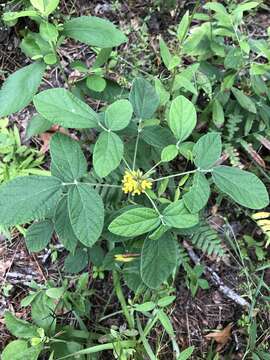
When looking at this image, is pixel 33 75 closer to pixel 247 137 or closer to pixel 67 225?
pixel 67 225

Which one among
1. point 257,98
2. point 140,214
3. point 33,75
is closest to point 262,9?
point 257,98

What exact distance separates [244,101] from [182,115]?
796 mm

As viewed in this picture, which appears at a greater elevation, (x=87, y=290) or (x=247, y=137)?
(x=247, y=137)

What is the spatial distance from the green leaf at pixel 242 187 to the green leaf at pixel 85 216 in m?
0.42

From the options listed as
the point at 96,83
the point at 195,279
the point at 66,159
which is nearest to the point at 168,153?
the point at 66,159

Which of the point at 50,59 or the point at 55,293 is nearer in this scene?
the point at 50,59

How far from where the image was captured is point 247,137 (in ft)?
7.87

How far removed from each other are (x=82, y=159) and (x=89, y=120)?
0.14 metres

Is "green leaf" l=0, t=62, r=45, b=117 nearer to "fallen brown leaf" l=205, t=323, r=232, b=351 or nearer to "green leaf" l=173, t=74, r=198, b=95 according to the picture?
"green leaf" l=173, t=74, r=198, b=95

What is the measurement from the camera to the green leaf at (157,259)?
1515 mm

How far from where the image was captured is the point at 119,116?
151cm

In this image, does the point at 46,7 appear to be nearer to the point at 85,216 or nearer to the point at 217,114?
the point at 85,216

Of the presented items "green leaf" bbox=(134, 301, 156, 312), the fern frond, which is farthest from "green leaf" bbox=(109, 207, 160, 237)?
the fern frond

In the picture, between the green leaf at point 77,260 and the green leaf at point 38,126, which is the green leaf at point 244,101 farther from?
the green leaf at point 77,260
